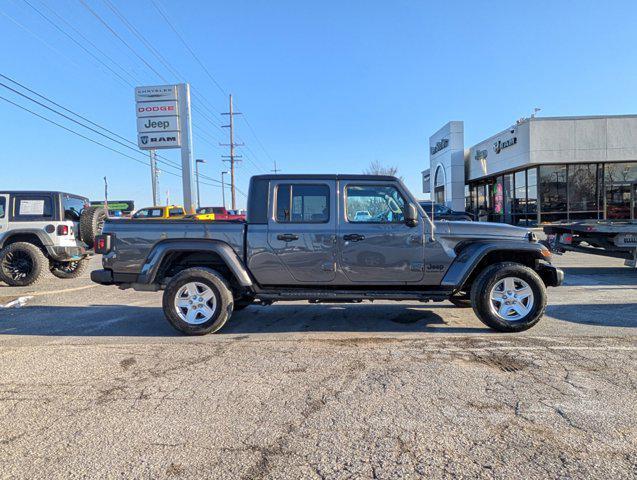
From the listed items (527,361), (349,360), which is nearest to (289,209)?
(349,360)

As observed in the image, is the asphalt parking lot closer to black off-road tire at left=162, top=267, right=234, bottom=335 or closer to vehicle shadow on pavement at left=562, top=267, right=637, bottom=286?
black off-road tire at left=162, top=267, right=234, bottom=335

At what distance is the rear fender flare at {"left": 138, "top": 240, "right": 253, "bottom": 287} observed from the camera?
5.16 metres

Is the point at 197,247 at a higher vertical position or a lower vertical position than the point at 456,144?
lower

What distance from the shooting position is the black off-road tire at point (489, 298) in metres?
5.11

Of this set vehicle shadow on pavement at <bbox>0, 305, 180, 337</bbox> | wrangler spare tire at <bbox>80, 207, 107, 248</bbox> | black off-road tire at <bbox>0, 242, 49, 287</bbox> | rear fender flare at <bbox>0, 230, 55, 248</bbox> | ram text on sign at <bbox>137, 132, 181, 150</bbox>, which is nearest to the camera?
vehicle shadow on pavement at <bbox>0, 305, 180, 337</bbox>

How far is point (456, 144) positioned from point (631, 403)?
30346 millimetres

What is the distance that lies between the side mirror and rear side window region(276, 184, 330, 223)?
986mm

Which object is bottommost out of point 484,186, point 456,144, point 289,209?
point 289,209

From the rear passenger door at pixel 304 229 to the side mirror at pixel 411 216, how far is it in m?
Result: 0.91

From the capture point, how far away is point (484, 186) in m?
31.8

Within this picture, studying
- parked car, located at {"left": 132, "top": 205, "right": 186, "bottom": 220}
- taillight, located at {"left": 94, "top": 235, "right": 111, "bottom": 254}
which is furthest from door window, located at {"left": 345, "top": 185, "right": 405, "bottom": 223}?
parked car, located at {"left": 132, "top": 205, "right": 186, "bottom": 220}

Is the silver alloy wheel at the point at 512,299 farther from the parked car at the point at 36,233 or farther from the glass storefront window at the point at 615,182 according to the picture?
the glass storefront window at the point at 615,182

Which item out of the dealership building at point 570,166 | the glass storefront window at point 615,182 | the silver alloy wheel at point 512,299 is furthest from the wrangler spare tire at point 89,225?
the glass storefront window at point 615,182

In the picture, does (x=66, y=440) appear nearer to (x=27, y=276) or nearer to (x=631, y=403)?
(x=631, y=403)
